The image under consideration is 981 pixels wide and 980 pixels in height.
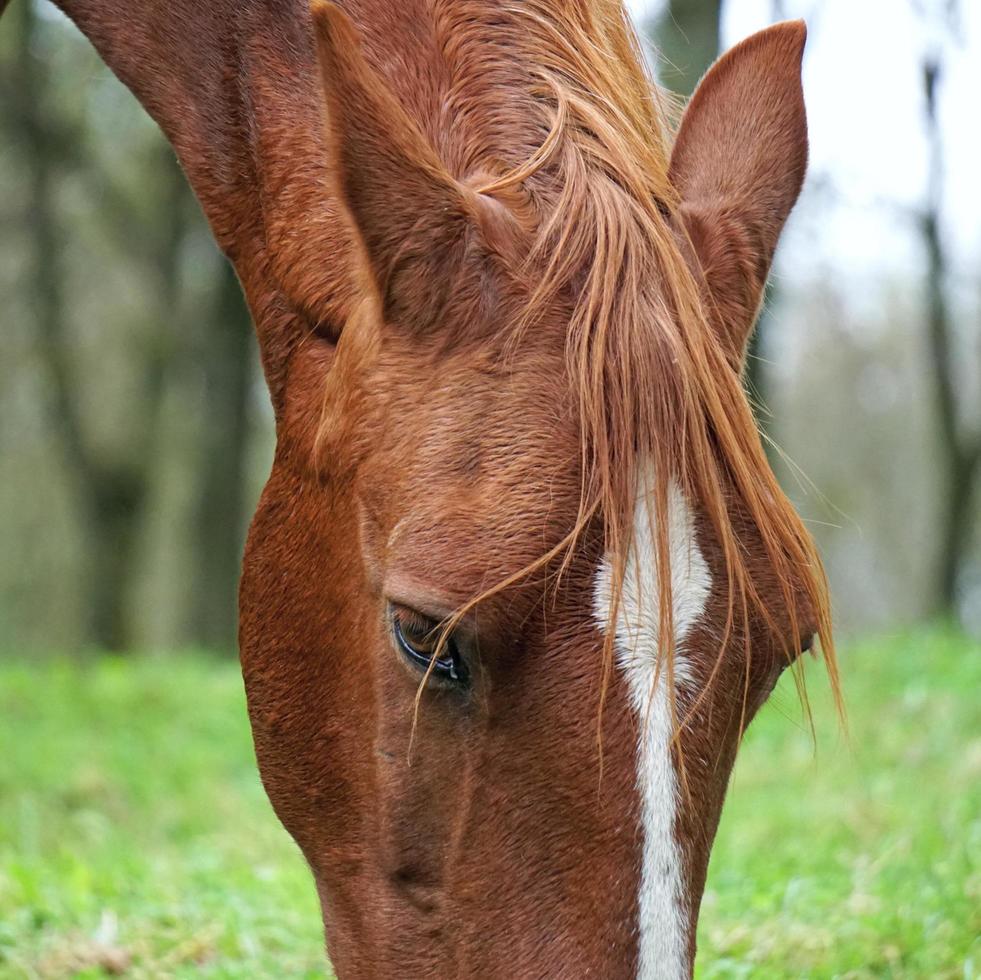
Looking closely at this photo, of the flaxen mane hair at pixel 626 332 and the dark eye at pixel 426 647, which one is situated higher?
the flaxen mane hair at pixel 626 332

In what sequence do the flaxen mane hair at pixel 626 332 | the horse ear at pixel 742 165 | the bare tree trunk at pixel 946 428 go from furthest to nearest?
the bare tree trunk at pixel 946 428 → the horse ear at pixel 742 165 → the flaxen mane hair at pixel 626 332

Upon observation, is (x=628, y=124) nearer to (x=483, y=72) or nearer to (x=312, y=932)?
(x=483, y=72)

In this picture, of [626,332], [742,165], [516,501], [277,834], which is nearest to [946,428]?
[277,834]

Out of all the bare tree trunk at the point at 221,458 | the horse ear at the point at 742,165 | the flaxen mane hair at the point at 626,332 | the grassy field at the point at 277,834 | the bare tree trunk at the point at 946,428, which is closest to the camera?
the flaxen mane hair at the point at 626,332

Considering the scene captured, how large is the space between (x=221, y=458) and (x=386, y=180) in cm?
985

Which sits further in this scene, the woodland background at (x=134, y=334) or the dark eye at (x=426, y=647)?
the woodland background at (x=134, y=334)

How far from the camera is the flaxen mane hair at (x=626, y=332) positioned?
5.74 feet

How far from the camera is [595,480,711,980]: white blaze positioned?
1634 mm

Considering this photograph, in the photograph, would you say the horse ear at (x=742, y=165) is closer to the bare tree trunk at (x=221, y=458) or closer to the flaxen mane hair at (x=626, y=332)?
the flaxen mane hair at (x=626, y=332)

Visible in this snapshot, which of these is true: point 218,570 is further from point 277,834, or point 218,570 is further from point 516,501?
point 516,501

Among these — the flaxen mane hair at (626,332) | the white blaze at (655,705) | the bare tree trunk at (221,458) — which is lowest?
the white blaze at (655,705)

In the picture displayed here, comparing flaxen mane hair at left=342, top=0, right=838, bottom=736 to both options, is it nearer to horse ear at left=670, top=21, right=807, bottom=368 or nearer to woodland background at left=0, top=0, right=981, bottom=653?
horse ear at left=670, top=21, right=807, bottom=368

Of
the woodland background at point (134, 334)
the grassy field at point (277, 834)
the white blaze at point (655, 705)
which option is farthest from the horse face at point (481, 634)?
the woodland background at point (134, 334)

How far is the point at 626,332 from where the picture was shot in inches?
72.5
